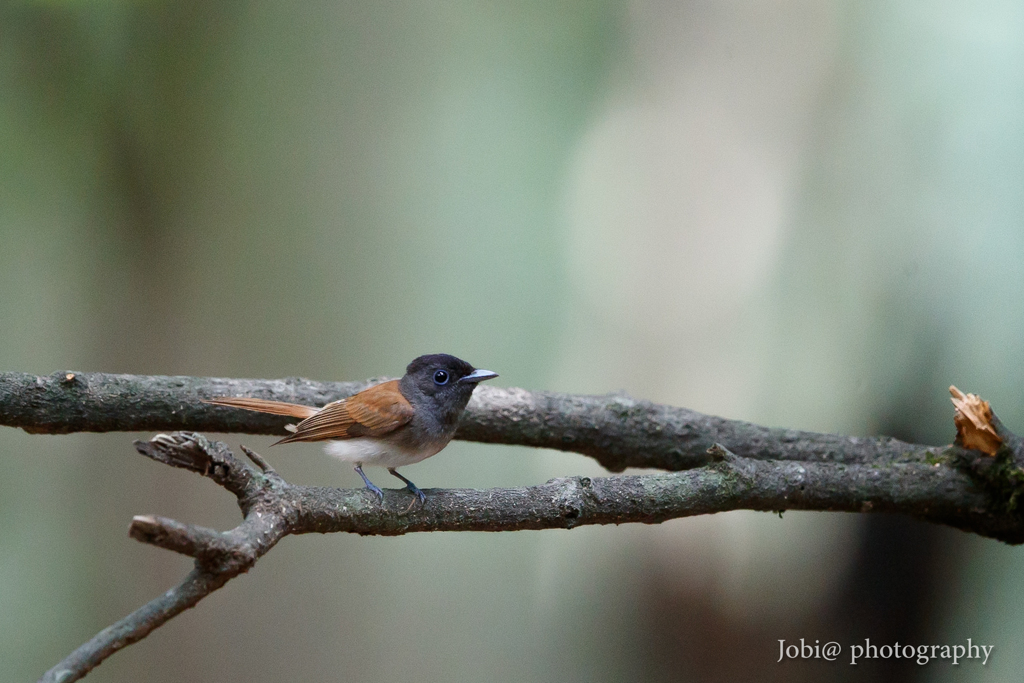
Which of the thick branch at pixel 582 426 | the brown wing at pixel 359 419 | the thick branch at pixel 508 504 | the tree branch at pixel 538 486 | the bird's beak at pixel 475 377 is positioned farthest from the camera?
the thick branch at pixel 582 426

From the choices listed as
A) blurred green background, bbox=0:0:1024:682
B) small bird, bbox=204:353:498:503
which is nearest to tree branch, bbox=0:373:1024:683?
small bird, bbox=204:353:498:503

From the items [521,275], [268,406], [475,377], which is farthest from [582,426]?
[521,275]

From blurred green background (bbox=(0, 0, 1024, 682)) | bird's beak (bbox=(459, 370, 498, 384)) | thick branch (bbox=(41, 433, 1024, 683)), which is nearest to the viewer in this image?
thick branch (bbox=(41, 433, 1024, 683))

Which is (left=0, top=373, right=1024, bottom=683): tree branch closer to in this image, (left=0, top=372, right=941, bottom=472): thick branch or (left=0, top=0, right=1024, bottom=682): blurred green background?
(left=0, top=372, right=941, bottom=472): thick branch

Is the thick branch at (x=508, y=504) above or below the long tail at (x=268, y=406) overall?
below

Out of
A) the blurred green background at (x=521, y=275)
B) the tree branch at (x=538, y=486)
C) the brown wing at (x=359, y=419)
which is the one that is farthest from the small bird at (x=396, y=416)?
the blurred green background at (x=521, y=275)

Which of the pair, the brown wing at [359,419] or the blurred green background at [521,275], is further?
the blurred green background at [521,275]

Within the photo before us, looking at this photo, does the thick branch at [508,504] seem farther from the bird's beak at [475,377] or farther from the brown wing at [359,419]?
the bird's beak at [475,377]

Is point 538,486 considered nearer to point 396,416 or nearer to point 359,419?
point 396,416
